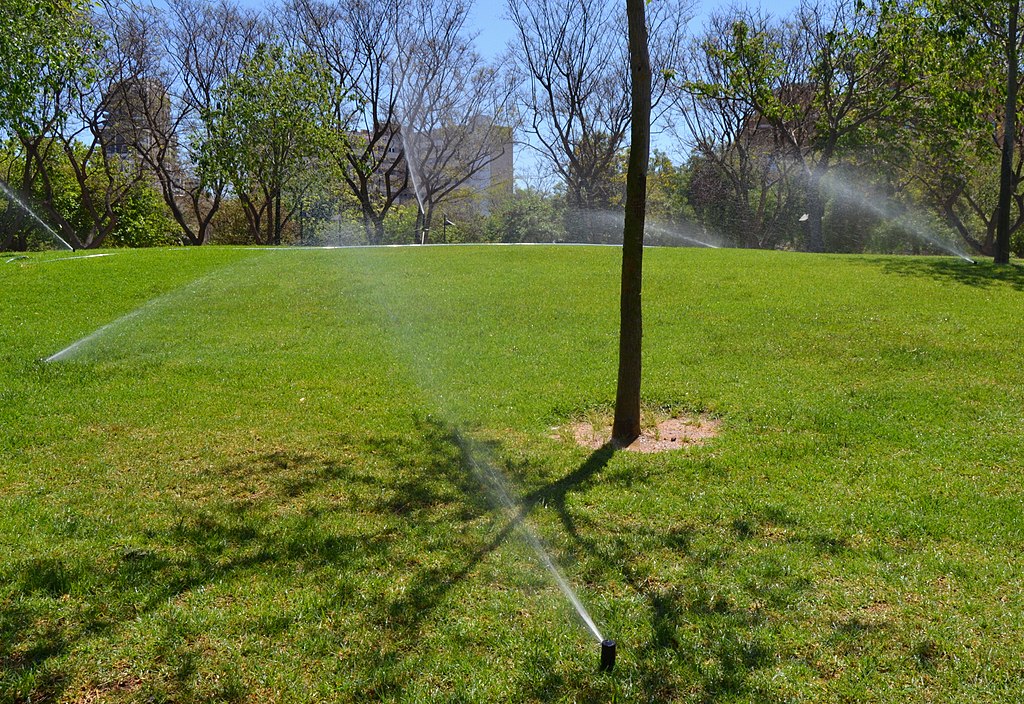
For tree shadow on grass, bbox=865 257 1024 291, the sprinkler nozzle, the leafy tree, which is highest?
the leafy tree

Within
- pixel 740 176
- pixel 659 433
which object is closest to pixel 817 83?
pixel 740 176

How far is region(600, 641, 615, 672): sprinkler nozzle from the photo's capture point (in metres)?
2.92

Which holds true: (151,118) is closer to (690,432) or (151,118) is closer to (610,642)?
(690,432)

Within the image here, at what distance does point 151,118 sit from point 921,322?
103 ft

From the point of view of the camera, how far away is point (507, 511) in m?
4.62

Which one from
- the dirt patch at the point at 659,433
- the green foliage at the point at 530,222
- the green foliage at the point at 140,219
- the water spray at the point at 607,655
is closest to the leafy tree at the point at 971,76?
the dirt patch at the point at 659,433

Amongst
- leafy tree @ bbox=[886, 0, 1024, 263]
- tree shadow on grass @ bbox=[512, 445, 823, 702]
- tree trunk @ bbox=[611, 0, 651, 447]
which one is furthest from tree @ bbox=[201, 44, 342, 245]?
tree shadow on grass @ bbox=[512, 445, 823, 702]

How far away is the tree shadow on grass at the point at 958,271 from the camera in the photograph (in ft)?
38.9

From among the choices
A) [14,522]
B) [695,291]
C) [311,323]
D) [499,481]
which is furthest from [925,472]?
[311,323]

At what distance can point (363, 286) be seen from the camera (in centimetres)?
1249

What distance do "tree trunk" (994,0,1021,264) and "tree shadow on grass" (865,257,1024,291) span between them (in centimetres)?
48

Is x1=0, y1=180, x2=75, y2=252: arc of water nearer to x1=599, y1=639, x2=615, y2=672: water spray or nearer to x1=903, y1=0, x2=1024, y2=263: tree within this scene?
x1=903, y1=0, x2=1024, y2=263: tree

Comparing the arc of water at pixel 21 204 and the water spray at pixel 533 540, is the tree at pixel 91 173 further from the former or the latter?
the water spray at pixel 533 540

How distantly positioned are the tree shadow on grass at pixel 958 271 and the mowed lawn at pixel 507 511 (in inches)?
78.4
